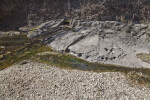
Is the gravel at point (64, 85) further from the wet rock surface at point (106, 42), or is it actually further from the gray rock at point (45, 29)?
the gray rock at point (45, 29)

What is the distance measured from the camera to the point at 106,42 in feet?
65.5

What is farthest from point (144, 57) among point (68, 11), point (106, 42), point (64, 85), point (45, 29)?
point (68, 11)

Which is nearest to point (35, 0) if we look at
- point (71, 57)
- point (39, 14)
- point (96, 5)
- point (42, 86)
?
point (39, 14)

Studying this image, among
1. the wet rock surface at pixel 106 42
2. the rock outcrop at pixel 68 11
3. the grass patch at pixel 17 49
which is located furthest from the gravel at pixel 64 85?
the rock outcrop at pixel 68 11

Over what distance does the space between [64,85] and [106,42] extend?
11099 mm

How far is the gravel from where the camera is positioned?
33.9 feet

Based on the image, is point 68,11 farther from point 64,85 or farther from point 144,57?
point 64,85

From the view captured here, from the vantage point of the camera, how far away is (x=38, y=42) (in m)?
22.6

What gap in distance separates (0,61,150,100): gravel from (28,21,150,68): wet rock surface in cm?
408

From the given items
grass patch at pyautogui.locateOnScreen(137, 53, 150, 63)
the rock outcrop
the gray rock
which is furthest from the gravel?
the rock outcrop

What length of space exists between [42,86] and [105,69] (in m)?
7.44

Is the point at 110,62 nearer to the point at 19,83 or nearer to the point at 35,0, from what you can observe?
the point at 19,83

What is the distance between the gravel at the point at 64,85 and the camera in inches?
407

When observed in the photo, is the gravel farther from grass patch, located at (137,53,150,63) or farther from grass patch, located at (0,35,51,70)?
grass patch, located at (137,53,150,63)
